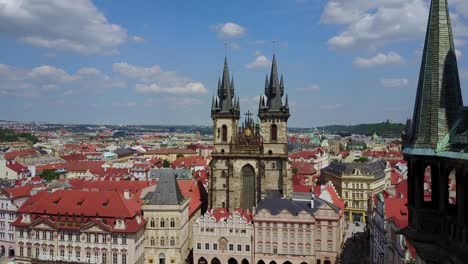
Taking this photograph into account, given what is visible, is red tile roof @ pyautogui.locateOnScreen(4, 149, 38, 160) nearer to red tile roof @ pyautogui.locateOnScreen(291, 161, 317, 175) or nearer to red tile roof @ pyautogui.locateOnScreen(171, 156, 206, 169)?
red tile roof @ pyautogui.locateOnScreen(171, 156, 206, 169)

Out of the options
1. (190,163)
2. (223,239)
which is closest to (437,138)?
(223,239)

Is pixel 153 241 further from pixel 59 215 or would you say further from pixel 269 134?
pixel 269 134

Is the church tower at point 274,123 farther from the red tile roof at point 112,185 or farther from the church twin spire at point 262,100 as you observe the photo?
the red tile roof at point 112,185

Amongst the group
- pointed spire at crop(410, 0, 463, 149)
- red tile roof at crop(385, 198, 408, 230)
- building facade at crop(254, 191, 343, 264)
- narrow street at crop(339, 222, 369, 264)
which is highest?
pointed spire at crop(410, 0, 463, 149)

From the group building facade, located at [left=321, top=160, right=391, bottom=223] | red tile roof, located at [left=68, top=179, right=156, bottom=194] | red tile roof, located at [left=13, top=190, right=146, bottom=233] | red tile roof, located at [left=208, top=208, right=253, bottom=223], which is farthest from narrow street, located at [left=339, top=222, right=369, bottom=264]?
red tile roof, located at [left=68, top=179, right=156, bottom=194]

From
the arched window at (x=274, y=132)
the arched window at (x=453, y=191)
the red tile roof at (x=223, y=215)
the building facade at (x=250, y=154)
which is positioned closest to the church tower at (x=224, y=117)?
the building facade at (x=250, y=154)
